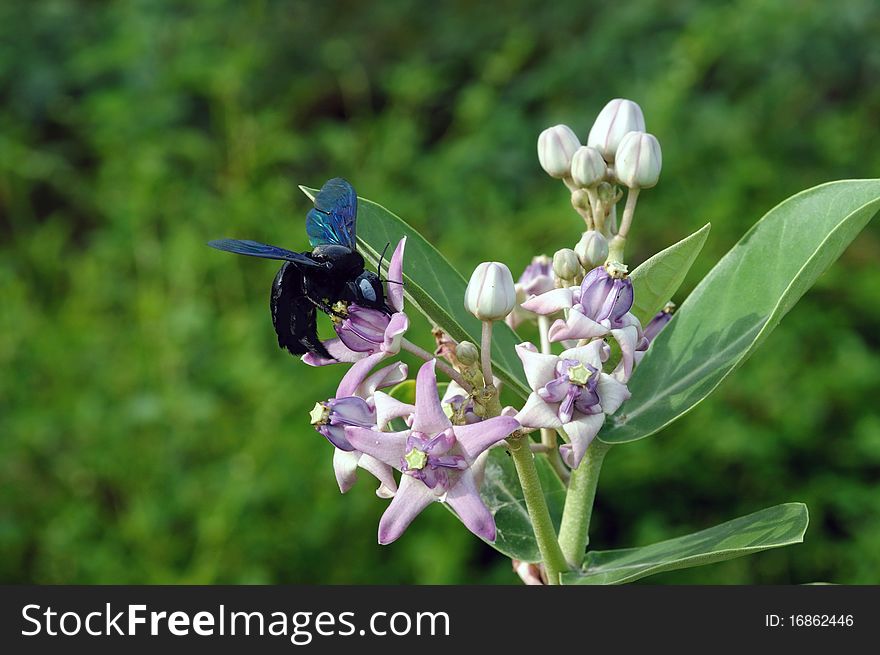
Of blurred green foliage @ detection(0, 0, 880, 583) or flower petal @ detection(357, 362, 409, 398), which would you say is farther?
blurred green foliage @ detection(0, 0, 880, 583)

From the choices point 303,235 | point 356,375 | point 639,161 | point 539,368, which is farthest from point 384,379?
point 303,235

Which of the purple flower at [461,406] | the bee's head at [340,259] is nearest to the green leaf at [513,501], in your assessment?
the purple flower at [461,406]

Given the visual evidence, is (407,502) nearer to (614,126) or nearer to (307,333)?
(307,333)

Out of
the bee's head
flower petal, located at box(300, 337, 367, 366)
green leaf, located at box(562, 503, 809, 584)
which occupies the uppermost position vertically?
the bee's head

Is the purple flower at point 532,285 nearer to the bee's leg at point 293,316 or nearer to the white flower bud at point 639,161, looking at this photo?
the white flower bud at point 639,161

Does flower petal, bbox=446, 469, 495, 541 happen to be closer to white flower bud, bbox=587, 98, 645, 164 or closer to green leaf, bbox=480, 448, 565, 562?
green leaf, bbox=480, 448, 565, 562

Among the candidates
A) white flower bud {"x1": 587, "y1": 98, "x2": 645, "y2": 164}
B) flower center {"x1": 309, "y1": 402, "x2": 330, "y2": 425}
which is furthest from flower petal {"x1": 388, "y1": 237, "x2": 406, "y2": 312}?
white flower bud {"x1": 587, "y1": 98, "x2": 645, "y2": 164}
